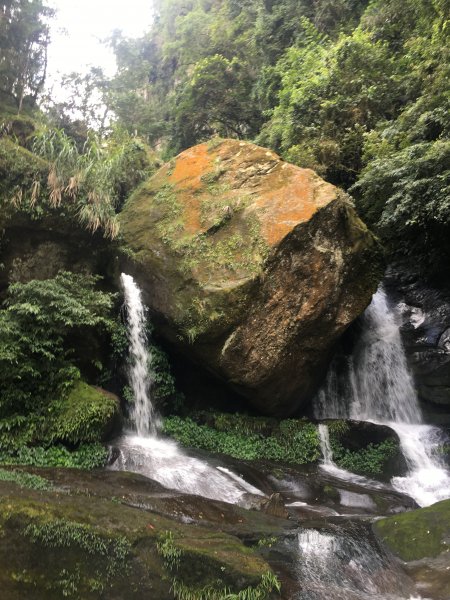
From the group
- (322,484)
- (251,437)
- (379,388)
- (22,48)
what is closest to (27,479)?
(322,484)

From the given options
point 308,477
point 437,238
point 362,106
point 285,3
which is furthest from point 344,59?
point 308,477

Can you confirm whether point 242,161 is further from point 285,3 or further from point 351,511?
point 285,3

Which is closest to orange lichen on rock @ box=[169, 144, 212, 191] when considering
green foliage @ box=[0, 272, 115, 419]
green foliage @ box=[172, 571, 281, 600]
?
green foliage @ box=[0, 272, 115, 419]

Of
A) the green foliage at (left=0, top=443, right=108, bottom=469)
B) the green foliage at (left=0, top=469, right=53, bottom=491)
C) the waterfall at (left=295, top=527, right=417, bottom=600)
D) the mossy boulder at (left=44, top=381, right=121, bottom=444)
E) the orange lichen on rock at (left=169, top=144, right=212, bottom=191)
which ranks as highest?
the orange lichen on rock at (left=169, top=144, right=212, bottom=191)

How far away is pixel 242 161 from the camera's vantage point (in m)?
11.7

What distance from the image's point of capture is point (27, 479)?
5379 millimetres

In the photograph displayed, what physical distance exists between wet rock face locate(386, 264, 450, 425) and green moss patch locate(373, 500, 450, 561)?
5.11 meters

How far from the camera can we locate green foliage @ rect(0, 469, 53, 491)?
514 centimetres

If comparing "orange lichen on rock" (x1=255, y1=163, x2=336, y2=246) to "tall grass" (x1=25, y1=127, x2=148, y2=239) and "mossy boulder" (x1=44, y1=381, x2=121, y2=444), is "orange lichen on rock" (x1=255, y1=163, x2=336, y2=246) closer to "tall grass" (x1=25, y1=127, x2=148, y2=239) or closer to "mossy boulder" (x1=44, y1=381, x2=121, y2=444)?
"tall grass" (x1=25, y1=127, x2=148, y2=239)

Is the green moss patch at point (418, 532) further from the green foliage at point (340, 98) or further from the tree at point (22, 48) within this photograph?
the tree at point (22, 48)

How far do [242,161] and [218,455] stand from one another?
23.6 feet

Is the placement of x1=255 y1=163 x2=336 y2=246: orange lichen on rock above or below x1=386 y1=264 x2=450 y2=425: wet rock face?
above

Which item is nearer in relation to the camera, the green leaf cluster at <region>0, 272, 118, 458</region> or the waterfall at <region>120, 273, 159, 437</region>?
the green leaf cluster at <region>0, 272, 118, 458</region>

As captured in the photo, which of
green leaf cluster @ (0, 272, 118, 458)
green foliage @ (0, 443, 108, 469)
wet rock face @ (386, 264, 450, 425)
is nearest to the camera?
green foliage @ (0, 443, 108, 469)
